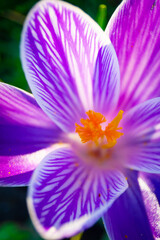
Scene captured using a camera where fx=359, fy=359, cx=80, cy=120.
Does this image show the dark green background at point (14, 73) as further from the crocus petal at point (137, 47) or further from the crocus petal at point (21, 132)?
the crocus petal at point (21, 132)

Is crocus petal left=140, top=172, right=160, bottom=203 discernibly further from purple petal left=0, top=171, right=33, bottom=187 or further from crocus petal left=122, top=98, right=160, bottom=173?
purple petal left=0, top=171, right=33, bottom=187

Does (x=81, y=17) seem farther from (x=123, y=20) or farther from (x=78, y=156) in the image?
(x=78, y=156)

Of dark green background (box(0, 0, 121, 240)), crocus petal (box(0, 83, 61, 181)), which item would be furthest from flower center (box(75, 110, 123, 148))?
dark green background (box(0, 0, 121, 240))

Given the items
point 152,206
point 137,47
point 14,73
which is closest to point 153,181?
point 152,206

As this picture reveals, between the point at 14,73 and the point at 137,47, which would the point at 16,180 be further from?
the point at 14,73

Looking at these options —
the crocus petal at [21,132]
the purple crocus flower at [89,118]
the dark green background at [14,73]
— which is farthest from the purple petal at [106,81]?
the dark green background at [14,73]
